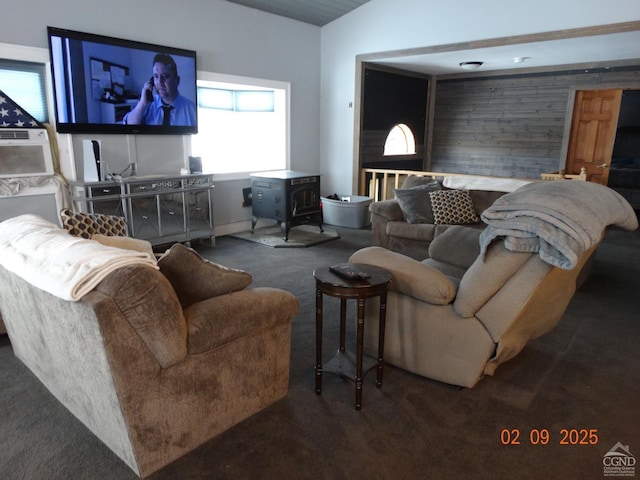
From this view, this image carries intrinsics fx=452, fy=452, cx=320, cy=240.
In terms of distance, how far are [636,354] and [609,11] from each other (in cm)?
357

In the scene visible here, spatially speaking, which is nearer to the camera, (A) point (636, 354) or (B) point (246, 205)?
(A) point (636, 354)

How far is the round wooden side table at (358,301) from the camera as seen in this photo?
2.07m

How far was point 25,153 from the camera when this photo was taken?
4.00 metres

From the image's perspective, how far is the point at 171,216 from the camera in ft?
15.9

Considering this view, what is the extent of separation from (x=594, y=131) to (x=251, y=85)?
5.40m

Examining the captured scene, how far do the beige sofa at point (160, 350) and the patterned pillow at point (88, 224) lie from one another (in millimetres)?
776

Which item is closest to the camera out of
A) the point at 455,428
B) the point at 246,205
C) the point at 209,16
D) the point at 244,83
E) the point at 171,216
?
the point at 455,428

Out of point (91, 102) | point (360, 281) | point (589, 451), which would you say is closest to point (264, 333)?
point (360, 281)

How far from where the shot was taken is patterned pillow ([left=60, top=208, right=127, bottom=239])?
2988 mm

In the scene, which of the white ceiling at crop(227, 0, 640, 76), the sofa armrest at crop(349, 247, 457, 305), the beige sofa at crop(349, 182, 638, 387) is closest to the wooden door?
the white ceiling at crop(227, 0, 640, 76)

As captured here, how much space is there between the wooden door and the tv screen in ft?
19.5

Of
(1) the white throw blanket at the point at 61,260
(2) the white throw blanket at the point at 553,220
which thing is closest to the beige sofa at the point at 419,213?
(2) the white throw blanket at the point at 553,220

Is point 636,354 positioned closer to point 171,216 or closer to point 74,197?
point 171,216
